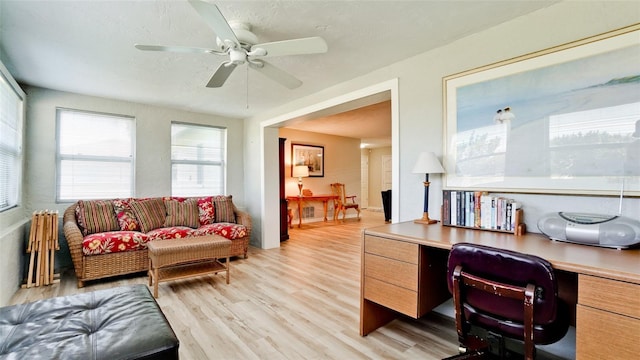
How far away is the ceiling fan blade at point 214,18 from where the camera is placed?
1394 millimetres

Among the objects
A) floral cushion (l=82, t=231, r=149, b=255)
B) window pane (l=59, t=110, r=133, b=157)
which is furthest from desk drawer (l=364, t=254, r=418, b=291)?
window pane (l=59, t=110, r=133, b=157)

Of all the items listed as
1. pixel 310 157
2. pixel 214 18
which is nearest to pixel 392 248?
pixel 214 18

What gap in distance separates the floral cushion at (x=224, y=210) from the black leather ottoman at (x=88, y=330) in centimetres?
281

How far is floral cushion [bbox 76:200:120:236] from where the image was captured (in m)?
3.46

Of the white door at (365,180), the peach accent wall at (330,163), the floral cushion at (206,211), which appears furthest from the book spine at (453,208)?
the white door at (365,180)

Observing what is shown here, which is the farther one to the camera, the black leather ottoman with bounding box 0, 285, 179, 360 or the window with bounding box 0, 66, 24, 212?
the window with bounding box 0, 66, 24, 212

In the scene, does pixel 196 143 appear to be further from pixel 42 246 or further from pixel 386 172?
pixel 386 172

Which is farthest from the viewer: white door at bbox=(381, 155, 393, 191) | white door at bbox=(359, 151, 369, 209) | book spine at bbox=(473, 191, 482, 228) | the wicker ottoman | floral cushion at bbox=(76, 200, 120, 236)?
white door at bbox=(359, 151, 369, 209)

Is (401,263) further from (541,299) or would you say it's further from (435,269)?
(541,299)

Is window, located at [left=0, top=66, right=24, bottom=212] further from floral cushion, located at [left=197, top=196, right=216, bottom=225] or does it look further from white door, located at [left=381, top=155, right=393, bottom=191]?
white door, located at [left=381, top=155, right=393, bottom=191]

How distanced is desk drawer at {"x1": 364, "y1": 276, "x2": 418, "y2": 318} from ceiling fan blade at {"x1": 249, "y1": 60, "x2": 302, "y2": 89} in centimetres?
164

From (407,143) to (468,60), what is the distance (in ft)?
2.55

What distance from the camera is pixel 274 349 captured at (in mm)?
1903

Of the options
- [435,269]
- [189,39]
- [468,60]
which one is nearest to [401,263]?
[435,269]
